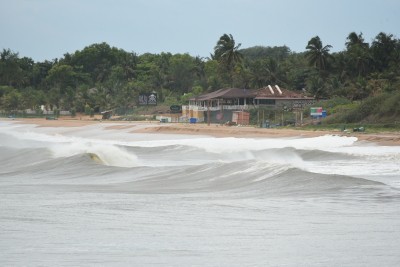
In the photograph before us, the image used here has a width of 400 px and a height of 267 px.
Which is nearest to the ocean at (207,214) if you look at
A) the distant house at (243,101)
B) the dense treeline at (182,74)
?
the dense treeline at (182,74)

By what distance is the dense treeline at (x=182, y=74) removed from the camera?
2670 inches

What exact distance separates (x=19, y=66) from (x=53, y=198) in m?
112

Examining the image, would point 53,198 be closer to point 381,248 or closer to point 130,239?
point 130,239

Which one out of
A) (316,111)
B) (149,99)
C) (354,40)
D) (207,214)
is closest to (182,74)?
(149,99)

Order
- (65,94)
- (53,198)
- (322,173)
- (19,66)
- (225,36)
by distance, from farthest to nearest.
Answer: (19,66), (65,94), (225,36), (322,173), (53,198)

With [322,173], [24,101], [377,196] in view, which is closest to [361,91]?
[322,173]

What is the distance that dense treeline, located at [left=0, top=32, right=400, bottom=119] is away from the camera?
67812 mm

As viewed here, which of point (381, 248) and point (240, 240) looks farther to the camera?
point (240, 240)

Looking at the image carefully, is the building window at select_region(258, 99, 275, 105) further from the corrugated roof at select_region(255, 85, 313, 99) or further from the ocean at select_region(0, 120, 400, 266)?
the ocean at select_region(0, 120, 400, 266)

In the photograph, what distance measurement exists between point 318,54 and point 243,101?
11.5 meters

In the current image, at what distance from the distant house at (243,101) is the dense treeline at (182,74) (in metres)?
2.84

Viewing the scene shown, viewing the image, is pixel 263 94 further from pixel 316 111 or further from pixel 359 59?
pixel 316 111

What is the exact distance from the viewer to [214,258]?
376 inches

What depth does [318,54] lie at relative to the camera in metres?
72.4
